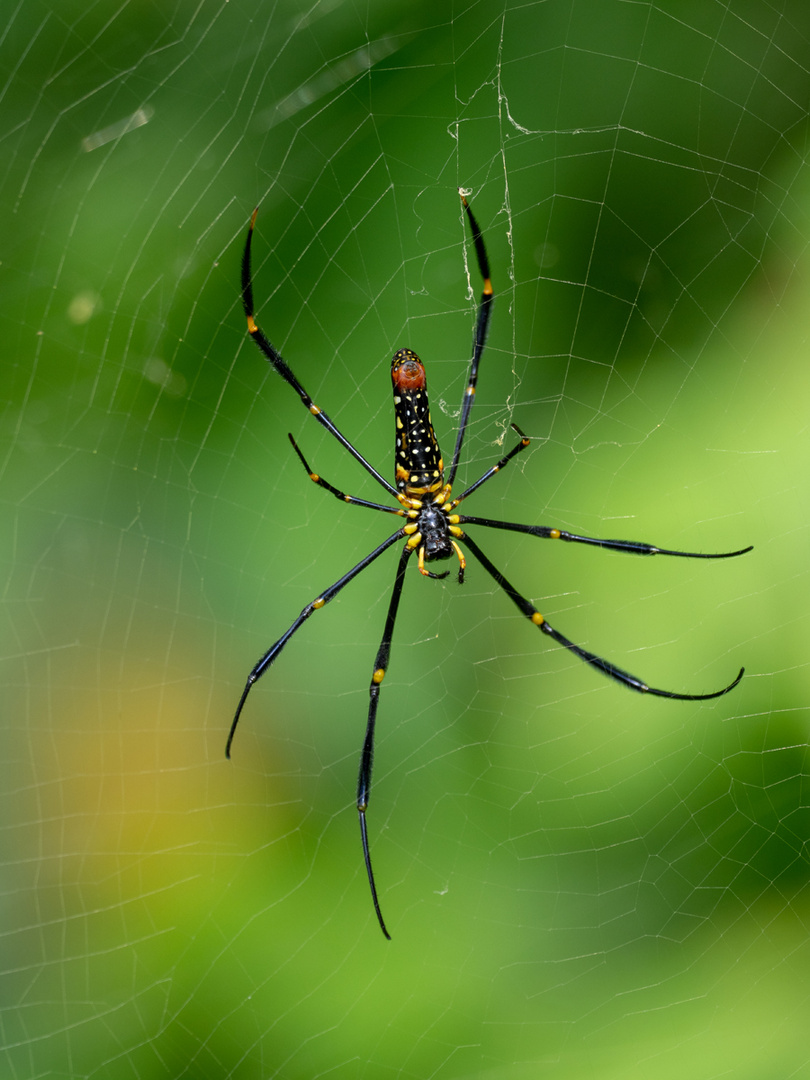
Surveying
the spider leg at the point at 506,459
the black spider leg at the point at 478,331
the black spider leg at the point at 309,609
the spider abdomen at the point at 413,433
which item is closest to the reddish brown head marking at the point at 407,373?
the spider abdomen at the point at 413,433

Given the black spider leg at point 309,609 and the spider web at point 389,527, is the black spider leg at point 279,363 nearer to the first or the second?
the spider web at point 389,527

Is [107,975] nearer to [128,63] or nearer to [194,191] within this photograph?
[194,191]

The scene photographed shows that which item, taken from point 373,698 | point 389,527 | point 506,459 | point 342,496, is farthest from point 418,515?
point 373,698

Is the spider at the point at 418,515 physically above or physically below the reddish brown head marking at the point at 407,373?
below

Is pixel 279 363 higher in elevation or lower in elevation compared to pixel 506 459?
higher

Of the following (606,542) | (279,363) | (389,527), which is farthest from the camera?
(389,527)

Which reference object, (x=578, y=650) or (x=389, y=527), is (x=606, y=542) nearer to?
(x=578, y=650)

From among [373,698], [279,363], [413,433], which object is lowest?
[373,698]
